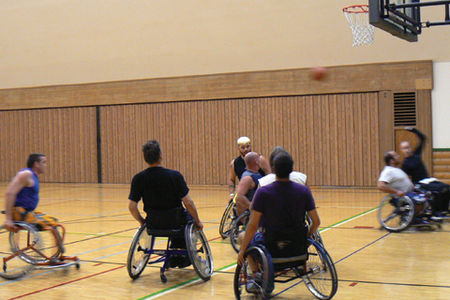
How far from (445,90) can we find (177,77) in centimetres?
676

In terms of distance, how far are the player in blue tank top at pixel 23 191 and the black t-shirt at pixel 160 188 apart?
1063mm

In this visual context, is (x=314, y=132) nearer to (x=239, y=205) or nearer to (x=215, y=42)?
(x=215, y=42)

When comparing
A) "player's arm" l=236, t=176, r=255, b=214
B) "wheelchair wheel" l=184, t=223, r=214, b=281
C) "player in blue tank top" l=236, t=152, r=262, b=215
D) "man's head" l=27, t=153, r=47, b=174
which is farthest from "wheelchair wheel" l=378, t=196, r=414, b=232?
"man's head" l=27, t=153, r=47, b=174

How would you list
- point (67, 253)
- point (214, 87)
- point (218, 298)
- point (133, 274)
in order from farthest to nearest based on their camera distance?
point (214, 87) → point (67, 253) → point (133, 274) → point (218, 298)

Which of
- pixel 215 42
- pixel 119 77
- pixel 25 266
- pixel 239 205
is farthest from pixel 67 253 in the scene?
pixel 119 77

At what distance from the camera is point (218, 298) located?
4418 millimetres

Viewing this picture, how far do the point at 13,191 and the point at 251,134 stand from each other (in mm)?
10220

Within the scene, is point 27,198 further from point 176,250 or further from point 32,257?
point 176,250

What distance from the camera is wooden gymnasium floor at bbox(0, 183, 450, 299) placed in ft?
15.0

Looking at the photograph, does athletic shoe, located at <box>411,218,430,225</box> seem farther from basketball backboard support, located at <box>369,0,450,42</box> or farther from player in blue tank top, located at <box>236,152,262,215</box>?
player in blue tank top, located at <box>236,152,262,215</box>

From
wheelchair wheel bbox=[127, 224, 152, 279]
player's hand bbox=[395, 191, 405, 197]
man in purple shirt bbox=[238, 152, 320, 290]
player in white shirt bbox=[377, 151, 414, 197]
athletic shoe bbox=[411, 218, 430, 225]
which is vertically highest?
man in purple shirt bbox=[238, 152, 320, 290]

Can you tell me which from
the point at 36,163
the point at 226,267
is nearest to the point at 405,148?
the point at 226,267

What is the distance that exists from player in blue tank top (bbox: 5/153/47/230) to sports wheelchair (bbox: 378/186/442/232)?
Answer: 424 cm

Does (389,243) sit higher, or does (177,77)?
(177,77)
